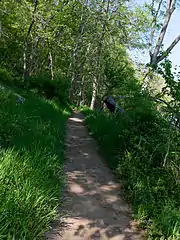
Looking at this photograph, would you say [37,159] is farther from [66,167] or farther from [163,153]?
[163,153]

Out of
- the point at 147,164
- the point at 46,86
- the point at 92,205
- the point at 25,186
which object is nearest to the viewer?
the point at 25,186

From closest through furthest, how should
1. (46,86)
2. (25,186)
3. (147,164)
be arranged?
(25,186)
(147,164)
(46,86)

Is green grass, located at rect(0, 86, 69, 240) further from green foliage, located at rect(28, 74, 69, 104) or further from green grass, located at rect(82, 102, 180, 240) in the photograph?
green foliage, located at rect(28, 74, 69, 104)

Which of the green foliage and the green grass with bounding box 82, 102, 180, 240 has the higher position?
the green foliage

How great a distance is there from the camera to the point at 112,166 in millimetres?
5605

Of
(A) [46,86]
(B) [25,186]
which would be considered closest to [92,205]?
(B) [25,186]

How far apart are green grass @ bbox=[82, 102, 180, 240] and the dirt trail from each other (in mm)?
231

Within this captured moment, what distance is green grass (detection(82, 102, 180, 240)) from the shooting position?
337 cm

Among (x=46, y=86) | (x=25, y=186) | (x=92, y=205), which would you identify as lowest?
(x=92, y=205)

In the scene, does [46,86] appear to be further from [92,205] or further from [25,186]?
[25,186]

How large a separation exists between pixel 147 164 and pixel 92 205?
174cm

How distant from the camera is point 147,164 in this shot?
199 inches

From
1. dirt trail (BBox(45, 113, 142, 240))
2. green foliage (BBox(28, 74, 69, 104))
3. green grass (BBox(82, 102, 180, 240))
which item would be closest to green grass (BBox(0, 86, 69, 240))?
dirt trail (BBox(45, 113, 142, 240))

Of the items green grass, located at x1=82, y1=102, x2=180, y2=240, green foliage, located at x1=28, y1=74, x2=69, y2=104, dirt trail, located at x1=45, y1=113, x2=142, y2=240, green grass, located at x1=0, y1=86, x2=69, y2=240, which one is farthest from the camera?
green foliage, located at x1=28, y1=74, x2=69, y2=104
